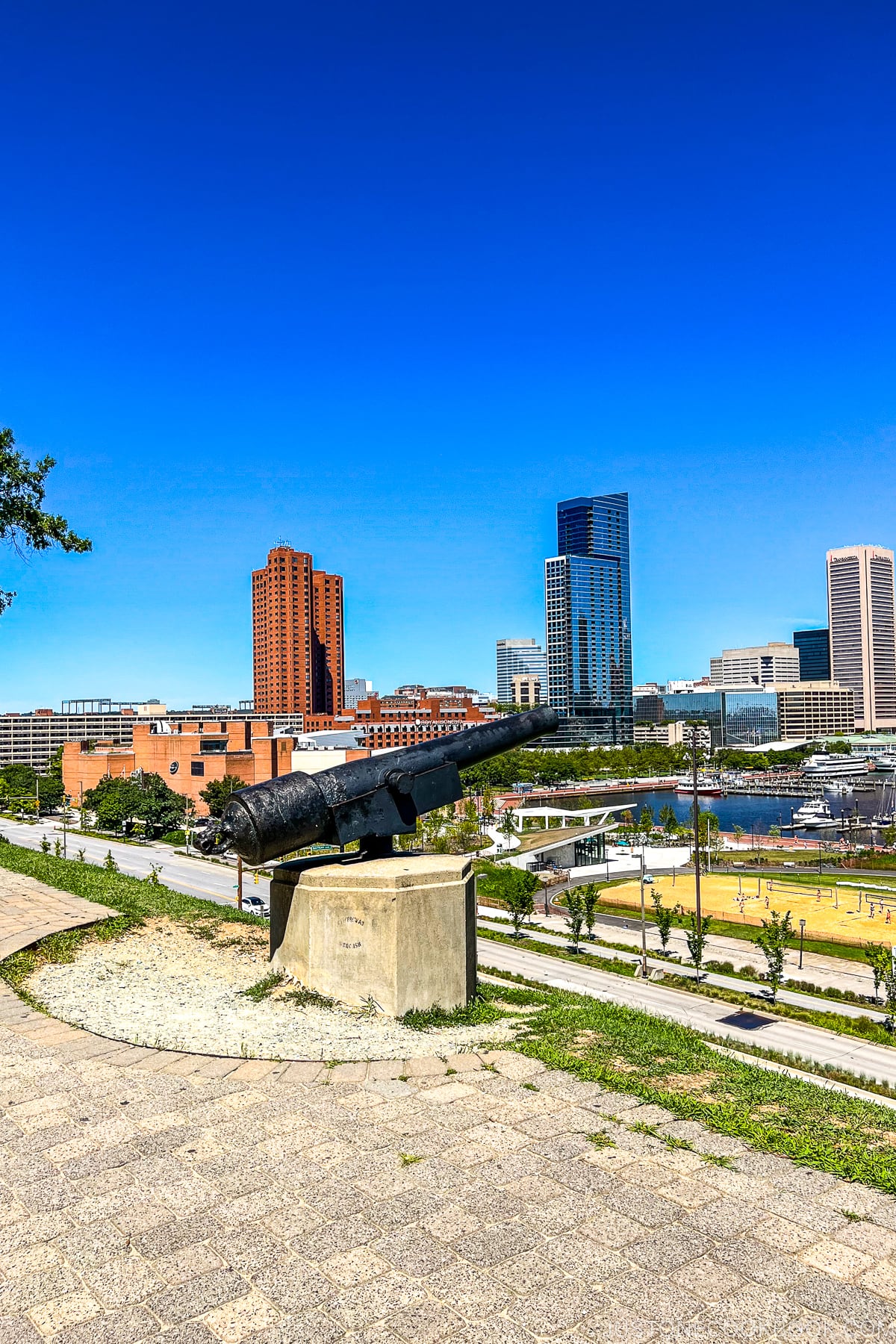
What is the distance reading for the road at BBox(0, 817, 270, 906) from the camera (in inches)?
1531

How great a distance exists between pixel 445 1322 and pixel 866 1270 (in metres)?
2.37

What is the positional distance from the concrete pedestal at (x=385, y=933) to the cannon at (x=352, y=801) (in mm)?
504

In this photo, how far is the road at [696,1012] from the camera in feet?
65.7

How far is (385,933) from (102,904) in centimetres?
789

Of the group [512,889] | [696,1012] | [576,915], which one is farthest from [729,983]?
[512,889]

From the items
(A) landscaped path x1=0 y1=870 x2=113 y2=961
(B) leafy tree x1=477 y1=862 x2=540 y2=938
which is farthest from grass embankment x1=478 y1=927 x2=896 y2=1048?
(A) landscaped path x1=0 y1=870 x2=113 y2=961

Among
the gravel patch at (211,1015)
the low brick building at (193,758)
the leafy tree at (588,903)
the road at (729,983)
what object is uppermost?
the gravel patch at (211,1015)

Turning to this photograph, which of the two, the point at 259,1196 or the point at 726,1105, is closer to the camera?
the point at 259,1196

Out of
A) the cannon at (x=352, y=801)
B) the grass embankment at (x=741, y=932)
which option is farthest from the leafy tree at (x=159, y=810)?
the cannon at (x=352, y=801)

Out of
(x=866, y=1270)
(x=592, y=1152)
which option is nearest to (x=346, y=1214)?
(x=592, y=1152)

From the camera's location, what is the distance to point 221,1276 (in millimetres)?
4887

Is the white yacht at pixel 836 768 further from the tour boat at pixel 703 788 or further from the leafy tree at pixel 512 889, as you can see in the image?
the leafy tree at pixel 512 889

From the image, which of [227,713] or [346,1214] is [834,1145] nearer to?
[346,1214]

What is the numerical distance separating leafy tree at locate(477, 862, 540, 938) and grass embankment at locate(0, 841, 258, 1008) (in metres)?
19.7
